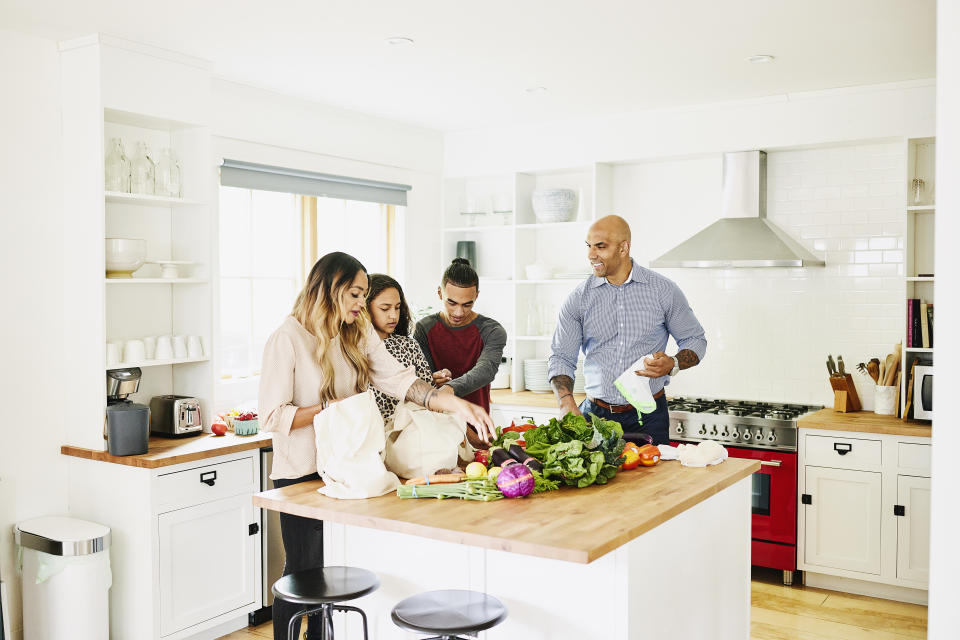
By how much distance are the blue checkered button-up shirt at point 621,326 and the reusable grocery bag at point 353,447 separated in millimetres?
1400

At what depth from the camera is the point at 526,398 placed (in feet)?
18.5

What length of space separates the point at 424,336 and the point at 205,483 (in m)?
1.17

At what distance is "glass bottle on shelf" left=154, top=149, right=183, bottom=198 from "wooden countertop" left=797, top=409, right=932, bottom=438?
3.39 m

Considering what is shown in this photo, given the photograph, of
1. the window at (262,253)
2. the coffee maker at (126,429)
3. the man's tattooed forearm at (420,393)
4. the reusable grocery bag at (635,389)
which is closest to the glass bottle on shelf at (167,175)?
the window at (262,253)

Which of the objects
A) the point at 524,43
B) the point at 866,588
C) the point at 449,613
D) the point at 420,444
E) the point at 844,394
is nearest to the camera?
the point at 449,613

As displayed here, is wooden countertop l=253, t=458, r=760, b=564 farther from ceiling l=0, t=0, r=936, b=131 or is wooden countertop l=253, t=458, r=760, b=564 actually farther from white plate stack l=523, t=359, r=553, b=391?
white plate stack l=523, t=359, r=553, b=391

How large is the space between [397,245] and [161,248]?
1.93 m

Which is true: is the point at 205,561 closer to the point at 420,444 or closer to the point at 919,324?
the point at 420,444

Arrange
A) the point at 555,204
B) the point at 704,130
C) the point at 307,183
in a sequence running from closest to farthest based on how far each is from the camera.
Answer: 1. the point at 307,183
2. the point at 704,130
3. the point at 555,204

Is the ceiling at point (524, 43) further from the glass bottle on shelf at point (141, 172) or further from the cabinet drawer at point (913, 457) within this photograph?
the cabinet drawer at point (913, 457)

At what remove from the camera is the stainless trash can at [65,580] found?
3.57 metres

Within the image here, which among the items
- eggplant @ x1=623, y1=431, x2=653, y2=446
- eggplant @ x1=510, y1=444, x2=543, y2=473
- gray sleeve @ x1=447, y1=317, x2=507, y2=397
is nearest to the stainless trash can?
gray sleeve @ x1=447, y1=317, x2=507, y2=397

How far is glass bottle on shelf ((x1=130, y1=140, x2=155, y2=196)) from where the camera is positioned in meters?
4.06

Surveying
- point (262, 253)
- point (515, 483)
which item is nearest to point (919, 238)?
point (515, 483)
